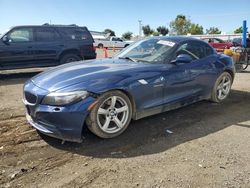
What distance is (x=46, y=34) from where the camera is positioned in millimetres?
10367

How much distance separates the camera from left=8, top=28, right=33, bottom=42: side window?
980cm

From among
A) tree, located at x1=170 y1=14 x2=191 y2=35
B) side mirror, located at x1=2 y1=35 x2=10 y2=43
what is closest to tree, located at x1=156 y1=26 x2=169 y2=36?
tree, located at x1=170 y1=14 x2=191 y2=35

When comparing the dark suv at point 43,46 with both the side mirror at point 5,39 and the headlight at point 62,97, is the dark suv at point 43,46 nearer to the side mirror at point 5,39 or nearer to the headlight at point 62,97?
the side mirror at point 5,39

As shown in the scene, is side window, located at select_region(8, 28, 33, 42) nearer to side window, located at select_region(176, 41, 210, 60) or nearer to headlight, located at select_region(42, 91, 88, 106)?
side window, located at select_region(176, 41, 210, 60)

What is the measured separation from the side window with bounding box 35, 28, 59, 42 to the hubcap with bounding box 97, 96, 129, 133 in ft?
23.4

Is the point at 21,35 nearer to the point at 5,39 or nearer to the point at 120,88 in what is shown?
the point at 5,39

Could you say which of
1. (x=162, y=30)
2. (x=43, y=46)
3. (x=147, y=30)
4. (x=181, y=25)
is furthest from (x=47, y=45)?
(x=162, y=30)

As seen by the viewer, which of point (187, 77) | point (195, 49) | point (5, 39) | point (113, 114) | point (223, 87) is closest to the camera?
point (113, 114)

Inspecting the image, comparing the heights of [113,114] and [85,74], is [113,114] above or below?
below

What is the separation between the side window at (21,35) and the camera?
9.80 meters

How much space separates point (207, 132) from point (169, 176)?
1.56 metres

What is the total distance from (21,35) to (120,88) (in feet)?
23.7

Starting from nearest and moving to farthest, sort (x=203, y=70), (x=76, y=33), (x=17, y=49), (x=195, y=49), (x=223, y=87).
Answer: (x=203, y=70) < (x=195, y=49) < (x=223, y=87) < (x=17, y=49) < (x=76, y=33)

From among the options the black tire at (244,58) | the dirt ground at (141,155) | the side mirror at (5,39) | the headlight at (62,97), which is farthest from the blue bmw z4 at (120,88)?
the black tire at (244,58)
